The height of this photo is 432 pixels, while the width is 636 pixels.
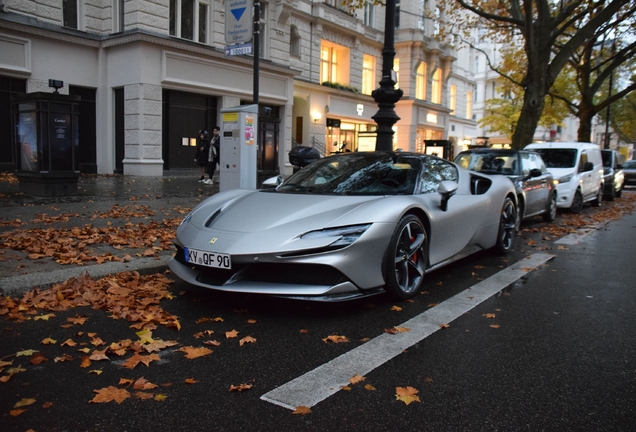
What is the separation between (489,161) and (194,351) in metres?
8.23

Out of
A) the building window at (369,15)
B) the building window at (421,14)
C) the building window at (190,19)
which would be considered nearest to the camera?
the building window at (190,19)

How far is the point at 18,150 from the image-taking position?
11164 millimetres

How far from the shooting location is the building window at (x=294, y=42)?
85.1 feet

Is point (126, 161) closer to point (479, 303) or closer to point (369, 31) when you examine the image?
point (479, 303)

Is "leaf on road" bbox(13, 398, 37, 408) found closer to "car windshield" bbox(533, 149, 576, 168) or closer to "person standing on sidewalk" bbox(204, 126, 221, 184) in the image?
"car windshield" bbox(533, 149, 576, 168)

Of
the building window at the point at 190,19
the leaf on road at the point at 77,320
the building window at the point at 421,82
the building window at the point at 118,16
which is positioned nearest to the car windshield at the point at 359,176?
the leaf on road at the point at 77,320

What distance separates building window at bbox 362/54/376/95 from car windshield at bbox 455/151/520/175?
22.5m

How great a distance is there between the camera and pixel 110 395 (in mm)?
2789

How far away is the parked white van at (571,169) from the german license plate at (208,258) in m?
10.6

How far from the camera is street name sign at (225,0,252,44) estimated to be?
9.73 meters

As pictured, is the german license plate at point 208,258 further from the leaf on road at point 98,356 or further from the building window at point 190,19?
the building window at point 190,19

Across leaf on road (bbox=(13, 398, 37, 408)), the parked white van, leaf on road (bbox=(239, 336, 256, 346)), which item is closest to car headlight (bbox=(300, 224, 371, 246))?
leaf on road (bbox=(239, 336, 256, 346))

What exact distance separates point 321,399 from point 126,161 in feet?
56.8

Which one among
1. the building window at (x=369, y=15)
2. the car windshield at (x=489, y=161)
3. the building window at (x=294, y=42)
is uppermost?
the building window at (x=369, y=15)
